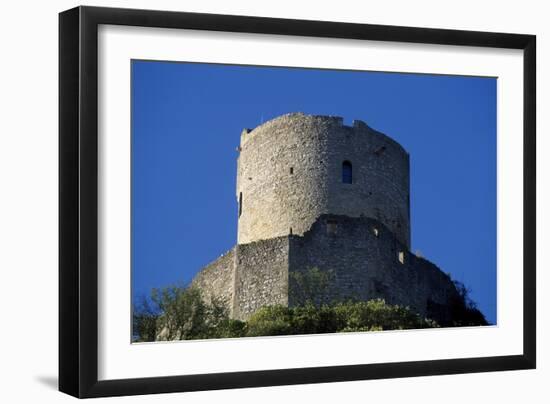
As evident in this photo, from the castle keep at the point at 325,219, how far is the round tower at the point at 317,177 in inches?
0.7

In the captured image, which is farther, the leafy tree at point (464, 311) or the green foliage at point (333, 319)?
the leafy tree at point (464, 311)

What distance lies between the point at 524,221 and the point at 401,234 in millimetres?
3295

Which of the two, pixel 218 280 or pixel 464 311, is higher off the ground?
pixel 218 280

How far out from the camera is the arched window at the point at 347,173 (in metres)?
20.3

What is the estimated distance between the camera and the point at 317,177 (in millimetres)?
20250

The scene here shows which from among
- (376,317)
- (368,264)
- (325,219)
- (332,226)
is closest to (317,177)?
(325,219)

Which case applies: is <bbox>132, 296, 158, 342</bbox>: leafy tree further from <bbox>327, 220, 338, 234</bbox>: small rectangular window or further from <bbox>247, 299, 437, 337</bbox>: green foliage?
<bbox>327, 220, 338, 234</bbox>: small rectangular window

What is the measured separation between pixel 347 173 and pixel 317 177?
63cm

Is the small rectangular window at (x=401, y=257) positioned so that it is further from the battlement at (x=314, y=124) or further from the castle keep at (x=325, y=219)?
the battlement at (x=314, y=124)

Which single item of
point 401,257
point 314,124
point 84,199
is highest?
point 314,124

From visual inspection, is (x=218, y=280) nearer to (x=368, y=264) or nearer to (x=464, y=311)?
(x=464, y=311)

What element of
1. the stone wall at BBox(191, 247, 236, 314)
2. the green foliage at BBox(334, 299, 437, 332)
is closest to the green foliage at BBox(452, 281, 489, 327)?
the green foliage at BBox(334, 299, 437, 332)

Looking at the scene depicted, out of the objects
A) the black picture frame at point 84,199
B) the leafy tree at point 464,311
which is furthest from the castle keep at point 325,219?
the black picture frame at point 84,199

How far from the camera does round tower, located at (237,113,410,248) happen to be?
19.0 metres
